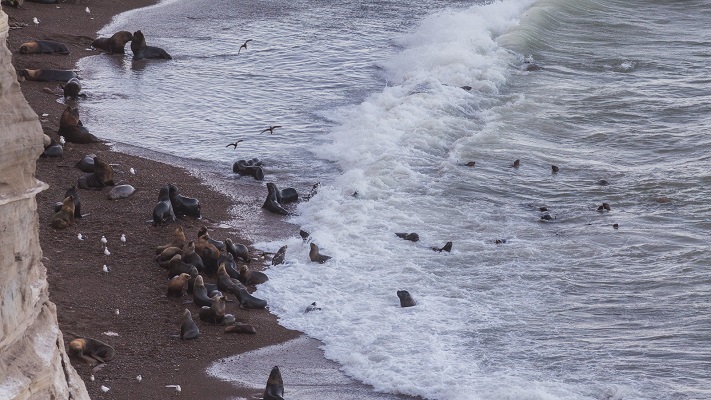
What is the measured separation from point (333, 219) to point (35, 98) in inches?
238

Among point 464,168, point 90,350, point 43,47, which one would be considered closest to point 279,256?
point 90,350

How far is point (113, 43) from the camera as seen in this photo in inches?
837

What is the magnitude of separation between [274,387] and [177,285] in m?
2.25

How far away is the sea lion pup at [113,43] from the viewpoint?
2123 centimetres

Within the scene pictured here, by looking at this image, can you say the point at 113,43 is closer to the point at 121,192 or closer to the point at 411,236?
the point at 121,192

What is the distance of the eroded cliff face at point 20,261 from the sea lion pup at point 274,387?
291 cm

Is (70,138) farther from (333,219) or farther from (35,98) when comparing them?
(333,219)

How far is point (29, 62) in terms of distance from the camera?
19.1 metres

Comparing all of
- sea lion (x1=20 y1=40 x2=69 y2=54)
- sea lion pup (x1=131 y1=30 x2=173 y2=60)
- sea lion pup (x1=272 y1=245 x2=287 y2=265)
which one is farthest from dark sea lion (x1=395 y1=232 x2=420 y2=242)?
sea lion pup (x1=131 y1=30 x2=173 y2=60)

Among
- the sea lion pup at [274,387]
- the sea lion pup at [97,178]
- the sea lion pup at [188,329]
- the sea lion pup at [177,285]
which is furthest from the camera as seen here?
the sea lion pup at [97,178]

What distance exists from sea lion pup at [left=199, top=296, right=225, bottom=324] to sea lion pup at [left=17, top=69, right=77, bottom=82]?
889cm

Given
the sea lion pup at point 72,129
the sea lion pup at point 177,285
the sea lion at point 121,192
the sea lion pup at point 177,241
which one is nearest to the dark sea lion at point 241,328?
the sea lion pup at point 177,285

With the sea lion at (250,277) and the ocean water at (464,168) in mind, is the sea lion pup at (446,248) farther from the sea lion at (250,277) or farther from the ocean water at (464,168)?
the sea lion at (250,277)

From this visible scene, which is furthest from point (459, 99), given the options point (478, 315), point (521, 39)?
point (478, 315)
